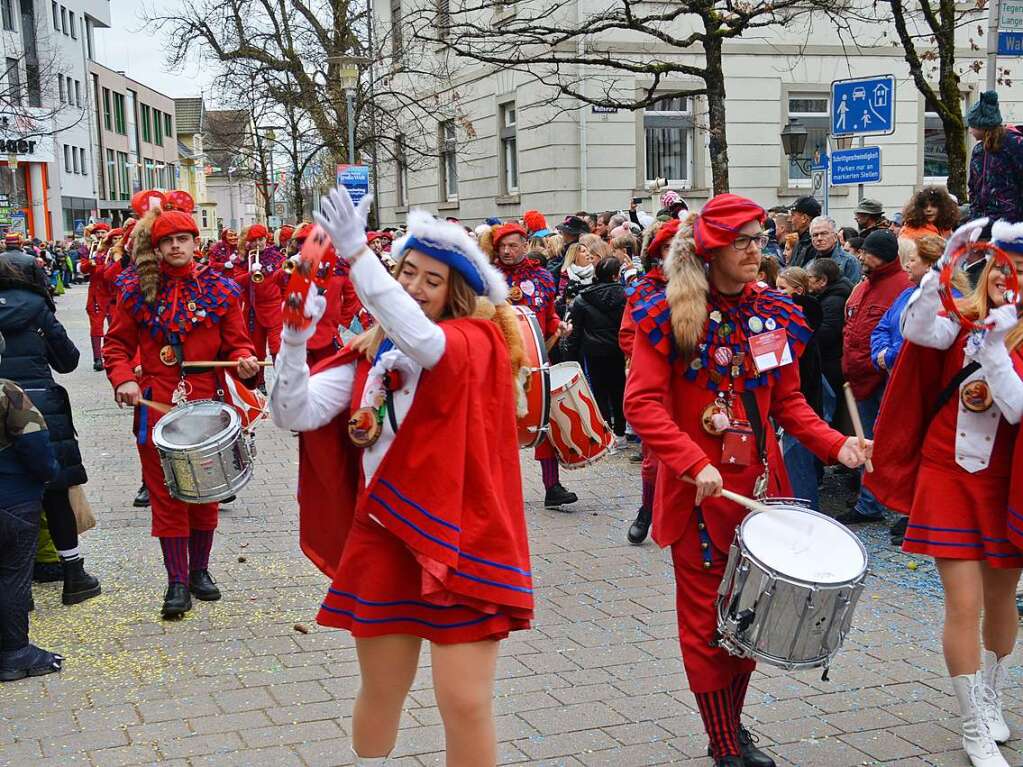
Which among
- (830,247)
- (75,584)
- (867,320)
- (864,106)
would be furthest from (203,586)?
(864,106)

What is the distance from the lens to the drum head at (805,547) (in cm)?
375

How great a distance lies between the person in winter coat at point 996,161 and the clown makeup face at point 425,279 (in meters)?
3.51

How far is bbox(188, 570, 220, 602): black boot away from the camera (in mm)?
6445

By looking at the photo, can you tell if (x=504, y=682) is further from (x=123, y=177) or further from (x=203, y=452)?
(x=123, y=177)

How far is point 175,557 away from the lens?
20.4ft

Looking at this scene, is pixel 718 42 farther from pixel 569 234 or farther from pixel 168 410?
pixel 168 410

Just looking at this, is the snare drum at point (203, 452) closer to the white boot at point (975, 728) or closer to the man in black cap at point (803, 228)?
the white boot at point (975, 728)

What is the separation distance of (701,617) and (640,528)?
345cm

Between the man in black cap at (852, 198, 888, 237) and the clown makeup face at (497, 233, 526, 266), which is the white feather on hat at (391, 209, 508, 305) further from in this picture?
the man in black cap at (852, 198, 888, 237)

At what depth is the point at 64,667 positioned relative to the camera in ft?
17.9

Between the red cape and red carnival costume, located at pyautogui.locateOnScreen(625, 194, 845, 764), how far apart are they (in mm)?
815

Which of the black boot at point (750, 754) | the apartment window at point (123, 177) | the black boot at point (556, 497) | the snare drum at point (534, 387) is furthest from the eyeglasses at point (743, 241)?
the apartment window at point (123, 177)

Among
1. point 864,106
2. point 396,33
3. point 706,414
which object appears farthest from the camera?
point 396,33

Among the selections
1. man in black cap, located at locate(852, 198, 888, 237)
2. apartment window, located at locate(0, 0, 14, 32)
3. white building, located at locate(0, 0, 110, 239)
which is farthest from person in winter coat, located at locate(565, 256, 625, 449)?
apartment window, located at locate(0, 0, 14, 32)
